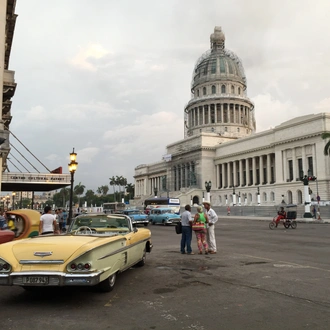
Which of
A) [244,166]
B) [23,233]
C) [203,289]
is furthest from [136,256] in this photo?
[244,166]

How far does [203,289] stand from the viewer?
22.7 ft

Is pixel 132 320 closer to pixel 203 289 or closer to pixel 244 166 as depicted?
pixel 203 289

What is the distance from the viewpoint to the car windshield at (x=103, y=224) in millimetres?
8531

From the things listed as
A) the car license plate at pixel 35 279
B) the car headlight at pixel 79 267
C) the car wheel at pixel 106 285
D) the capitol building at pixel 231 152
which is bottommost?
the car wheel at pixel 106 285

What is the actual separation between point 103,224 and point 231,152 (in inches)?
3065

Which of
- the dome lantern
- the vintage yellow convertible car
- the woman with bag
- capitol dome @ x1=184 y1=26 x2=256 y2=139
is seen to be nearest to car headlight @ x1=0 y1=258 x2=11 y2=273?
the vintage yellow convertible car

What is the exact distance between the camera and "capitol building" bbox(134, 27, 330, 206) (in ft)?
211

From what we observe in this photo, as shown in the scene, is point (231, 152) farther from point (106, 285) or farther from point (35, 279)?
point (35, 279)

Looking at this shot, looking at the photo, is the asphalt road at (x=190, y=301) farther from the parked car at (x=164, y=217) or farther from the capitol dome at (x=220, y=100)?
the capitol dome at (x=220, y=100)

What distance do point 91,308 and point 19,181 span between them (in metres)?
21.6

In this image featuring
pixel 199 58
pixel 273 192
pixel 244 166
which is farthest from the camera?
pixel 199 58

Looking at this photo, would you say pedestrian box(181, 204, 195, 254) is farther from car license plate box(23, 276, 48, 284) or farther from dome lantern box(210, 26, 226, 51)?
dome lantern box(210, 26, 226, 51)

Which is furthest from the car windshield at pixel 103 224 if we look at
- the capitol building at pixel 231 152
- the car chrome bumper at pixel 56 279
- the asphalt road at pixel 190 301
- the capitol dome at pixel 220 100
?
the capitol dome at pixel 220 100

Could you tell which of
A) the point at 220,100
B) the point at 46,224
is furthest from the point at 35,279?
the point at 220,100
